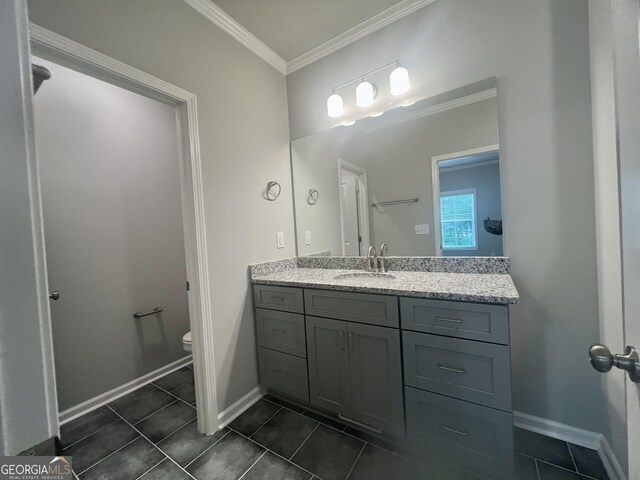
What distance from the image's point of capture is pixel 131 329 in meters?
2.08

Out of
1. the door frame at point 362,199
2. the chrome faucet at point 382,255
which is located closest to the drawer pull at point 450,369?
the chrome faucet at point 382,255

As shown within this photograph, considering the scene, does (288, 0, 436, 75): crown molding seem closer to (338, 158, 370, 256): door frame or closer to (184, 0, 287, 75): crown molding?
(184, 0, 287, 75): crown molding

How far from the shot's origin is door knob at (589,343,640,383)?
18.0 inches

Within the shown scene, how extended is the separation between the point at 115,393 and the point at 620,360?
2.76m

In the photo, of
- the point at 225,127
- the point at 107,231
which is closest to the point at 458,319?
the point at 225,127

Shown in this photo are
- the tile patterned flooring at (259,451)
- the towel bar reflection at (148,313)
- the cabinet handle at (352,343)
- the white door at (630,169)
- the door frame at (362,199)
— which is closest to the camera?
the white door at (630,169)

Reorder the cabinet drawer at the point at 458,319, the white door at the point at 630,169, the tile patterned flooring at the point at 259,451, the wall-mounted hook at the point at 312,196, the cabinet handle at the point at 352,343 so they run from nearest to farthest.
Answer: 1. the white door at the point at 630,169
2. the cabinet drawer at the point at 458,319
3. the tile patterned flooring at the point at 259,451
4. the cabinet handle at the point at 352,343
5. the wall-mounted hook at the point at 312,196

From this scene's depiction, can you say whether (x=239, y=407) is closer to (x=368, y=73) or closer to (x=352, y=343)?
(x=352, y=343)

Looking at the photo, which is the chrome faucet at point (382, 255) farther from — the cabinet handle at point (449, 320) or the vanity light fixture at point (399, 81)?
the vanity light fixture at point (399, 81)

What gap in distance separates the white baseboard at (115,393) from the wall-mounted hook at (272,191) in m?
1.78

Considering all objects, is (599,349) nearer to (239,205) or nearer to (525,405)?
(525,405)

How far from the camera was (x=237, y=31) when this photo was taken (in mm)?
1774

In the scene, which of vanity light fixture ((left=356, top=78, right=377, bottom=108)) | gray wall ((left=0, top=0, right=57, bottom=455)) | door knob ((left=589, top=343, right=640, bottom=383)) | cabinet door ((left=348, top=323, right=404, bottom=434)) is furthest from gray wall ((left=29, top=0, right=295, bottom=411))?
door knob ((left=589, top=343, right=640, bottom=383))

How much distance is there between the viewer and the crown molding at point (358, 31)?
1.64 m
